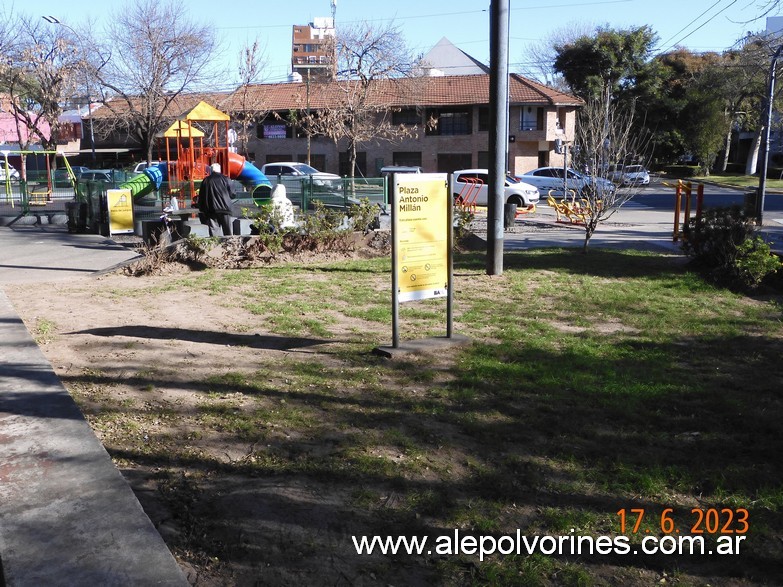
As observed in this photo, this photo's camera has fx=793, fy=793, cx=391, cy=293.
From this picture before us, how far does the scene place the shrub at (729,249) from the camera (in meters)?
10.9

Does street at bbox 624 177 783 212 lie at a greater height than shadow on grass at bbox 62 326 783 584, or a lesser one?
greater

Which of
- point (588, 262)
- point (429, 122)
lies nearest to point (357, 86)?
point (429, 122)

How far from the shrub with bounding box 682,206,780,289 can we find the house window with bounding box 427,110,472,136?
3911 centimetres

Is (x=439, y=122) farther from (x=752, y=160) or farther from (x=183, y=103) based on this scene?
(x=752, y=160)

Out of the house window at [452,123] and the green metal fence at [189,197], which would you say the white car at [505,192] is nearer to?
the green metal fence at [189,197]

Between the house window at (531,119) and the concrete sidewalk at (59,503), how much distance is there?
153 ft

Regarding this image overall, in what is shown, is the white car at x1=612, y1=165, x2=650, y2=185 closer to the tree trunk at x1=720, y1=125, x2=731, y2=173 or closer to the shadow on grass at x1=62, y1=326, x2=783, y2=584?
the shadow on grass at x1=62, y1=326, x2=783, y2=584

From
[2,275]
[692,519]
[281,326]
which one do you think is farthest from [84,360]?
[2,275]

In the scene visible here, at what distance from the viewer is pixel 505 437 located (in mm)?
5211

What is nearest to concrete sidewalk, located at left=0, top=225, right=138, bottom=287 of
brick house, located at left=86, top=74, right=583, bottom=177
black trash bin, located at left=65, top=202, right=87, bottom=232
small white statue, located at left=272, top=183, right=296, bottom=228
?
black trash bin, located at left=65, top=202, right=87, bottom=232

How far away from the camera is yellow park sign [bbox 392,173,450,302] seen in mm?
7238

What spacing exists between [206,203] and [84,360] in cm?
861

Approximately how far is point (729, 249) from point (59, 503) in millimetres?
10268

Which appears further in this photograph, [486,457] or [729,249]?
→ [729,249]
